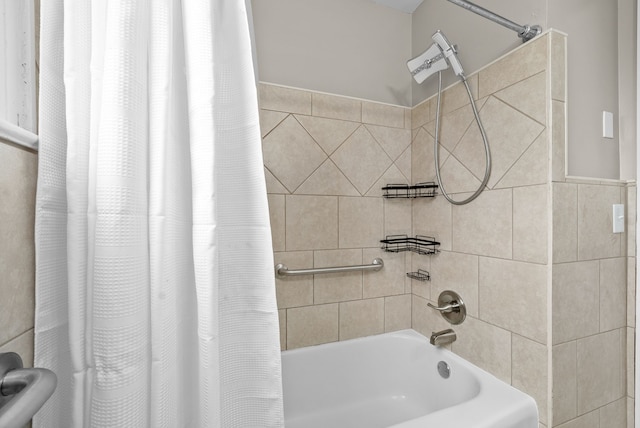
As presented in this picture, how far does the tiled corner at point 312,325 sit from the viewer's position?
4.87 ft

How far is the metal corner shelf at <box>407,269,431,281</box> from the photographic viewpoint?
1.58 meters

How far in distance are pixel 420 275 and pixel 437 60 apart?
107 centimetres

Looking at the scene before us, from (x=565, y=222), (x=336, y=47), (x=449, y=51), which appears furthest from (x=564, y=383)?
(x=336, y=47)

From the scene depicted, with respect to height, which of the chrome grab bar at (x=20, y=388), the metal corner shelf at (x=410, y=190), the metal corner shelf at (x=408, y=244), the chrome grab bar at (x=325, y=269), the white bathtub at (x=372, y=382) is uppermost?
the metal corner shelf at (x=410, y=190)

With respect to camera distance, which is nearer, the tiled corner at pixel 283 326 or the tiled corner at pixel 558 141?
the tiled corner at pixel 558 141

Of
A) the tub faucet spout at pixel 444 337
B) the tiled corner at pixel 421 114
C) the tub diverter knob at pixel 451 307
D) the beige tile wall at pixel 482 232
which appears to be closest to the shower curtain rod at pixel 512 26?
the beige tile wall at pixel 482 232

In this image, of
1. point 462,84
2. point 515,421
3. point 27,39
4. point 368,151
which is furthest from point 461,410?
point 27,39

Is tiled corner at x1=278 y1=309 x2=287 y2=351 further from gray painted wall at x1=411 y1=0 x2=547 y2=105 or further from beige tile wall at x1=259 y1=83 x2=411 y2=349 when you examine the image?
gray painted wall at x1=411 y1=0 x2=547 y2=105

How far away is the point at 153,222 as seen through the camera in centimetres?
50

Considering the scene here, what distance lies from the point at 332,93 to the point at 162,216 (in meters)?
1.31

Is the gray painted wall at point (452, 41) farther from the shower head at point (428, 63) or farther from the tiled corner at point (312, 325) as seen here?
the tiled corner at point (312, 325)

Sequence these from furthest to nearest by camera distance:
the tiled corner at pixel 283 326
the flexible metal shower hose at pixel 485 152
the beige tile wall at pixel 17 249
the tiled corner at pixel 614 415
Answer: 1. the tiled corner at pixel 283 326
2. the flexible metal shower hose at pixel 485 152
3. the tiled corner at pixel 614 415
4. the beige tile wall at pixel 17 249

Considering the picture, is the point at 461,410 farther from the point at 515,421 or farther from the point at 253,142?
the point at 253,142

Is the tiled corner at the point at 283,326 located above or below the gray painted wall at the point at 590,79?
below
